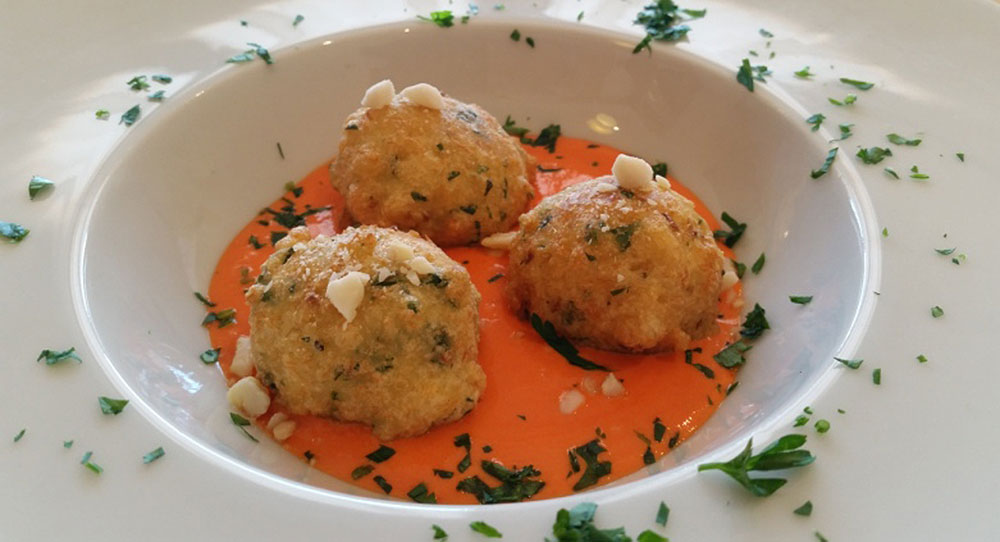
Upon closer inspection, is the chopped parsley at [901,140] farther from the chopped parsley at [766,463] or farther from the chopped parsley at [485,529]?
the chopped parsley at [485,529]

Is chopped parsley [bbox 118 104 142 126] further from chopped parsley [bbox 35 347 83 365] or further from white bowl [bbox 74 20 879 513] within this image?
chopped parsley [bbox 35 347 83 365]

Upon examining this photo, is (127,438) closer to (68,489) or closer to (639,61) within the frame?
(68,489)

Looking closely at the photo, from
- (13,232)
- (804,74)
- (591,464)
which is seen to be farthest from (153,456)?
(804,74)

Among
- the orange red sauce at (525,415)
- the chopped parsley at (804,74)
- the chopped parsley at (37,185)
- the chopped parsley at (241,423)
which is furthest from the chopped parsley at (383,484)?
the chopped parsley at (804,74)

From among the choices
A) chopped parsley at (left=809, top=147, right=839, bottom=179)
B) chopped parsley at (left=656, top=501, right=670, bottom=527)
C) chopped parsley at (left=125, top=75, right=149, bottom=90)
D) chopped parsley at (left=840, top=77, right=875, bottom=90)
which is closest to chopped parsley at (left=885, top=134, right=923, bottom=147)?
chopped parsley at (left=809, top=147, right=839, bottom=179)

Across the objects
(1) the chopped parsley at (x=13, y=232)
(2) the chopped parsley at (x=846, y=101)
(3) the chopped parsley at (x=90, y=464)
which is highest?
(2) the chopped parsley at (x=846, y=101)

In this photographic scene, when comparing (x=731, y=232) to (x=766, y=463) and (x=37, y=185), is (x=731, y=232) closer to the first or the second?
(x=766, y=463)
